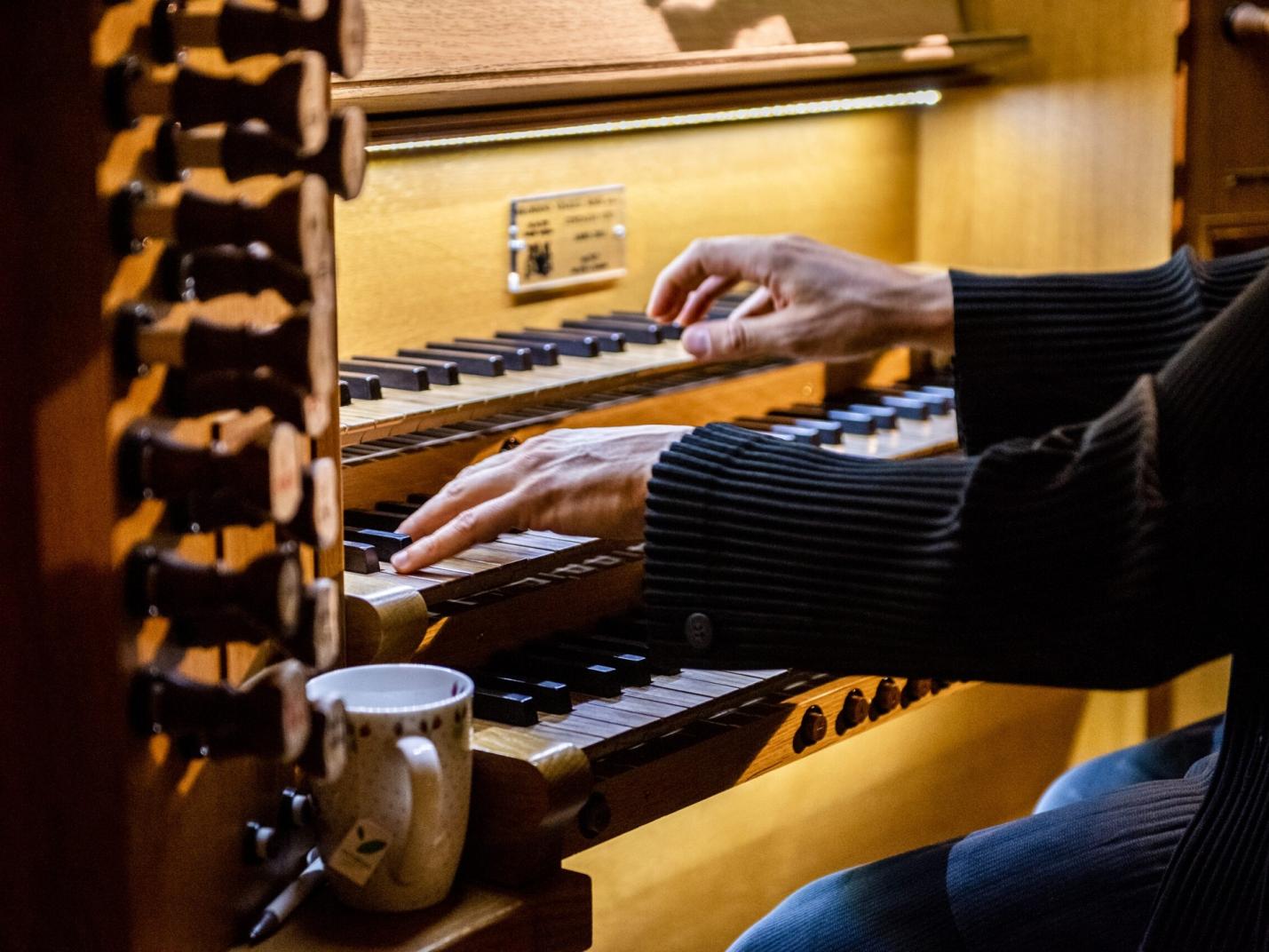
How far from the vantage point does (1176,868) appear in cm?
135

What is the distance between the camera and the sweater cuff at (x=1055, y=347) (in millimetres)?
1779

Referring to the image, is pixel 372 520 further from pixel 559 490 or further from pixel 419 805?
pixel 419 805

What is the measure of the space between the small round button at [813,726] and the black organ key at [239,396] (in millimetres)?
802

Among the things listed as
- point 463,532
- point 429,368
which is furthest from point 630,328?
point 463,532

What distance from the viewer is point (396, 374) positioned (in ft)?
6.28

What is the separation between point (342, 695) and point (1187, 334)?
1012 millimetres

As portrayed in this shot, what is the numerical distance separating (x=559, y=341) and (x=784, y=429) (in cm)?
33

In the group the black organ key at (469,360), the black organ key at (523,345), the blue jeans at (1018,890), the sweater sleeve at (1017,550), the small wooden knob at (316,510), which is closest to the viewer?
the sweater sleeve at (1017,550)


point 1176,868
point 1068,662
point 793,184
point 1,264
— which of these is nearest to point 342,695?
point 1,264

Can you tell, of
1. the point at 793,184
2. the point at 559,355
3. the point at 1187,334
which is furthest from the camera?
the point at 793,184

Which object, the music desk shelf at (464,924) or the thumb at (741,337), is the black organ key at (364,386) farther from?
the music desk shelf at (464,924)

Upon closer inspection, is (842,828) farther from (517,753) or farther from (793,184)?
(517,753)

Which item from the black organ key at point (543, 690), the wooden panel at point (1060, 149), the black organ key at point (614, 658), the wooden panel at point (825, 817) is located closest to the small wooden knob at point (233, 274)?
the black organ key at point (543, 690)

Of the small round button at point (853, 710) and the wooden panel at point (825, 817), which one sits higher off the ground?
the small round button at point (853, 710)
